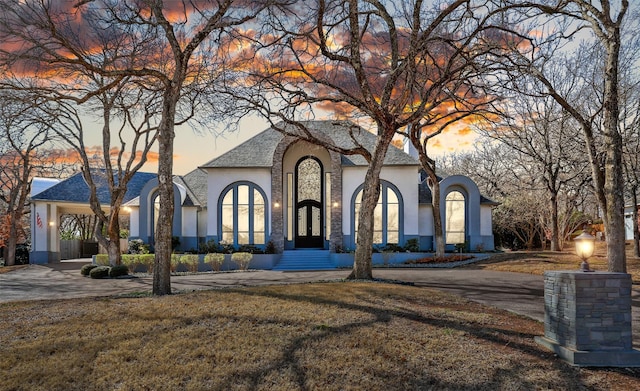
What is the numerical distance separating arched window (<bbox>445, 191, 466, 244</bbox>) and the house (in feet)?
0.18

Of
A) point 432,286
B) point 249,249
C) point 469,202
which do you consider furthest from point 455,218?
point 432,286

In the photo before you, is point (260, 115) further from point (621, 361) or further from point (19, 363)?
point (621, 361)

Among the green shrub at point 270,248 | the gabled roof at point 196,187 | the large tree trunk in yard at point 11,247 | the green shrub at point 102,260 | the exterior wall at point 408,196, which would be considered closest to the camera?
the green shrub at point 102,260

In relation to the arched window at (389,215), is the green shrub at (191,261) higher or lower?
lower

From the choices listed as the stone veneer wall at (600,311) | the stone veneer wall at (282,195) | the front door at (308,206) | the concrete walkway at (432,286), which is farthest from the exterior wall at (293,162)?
the stone veneer wall at (600,311)

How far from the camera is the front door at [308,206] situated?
26125mm

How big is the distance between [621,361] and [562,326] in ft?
2.70

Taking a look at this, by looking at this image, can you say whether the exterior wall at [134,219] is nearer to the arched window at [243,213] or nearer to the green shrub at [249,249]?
the arched window at [243,213]

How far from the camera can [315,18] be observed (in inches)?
571

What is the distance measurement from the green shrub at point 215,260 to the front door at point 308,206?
546cm

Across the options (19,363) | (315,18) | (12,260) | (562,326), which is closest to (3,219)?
(12,260)

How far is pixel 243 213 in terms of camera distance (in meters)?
25.3

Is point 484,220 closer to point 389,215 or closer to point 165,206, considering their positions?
point 389,215

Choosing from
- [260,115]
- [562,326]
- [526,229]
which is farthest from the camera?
[526,229]
